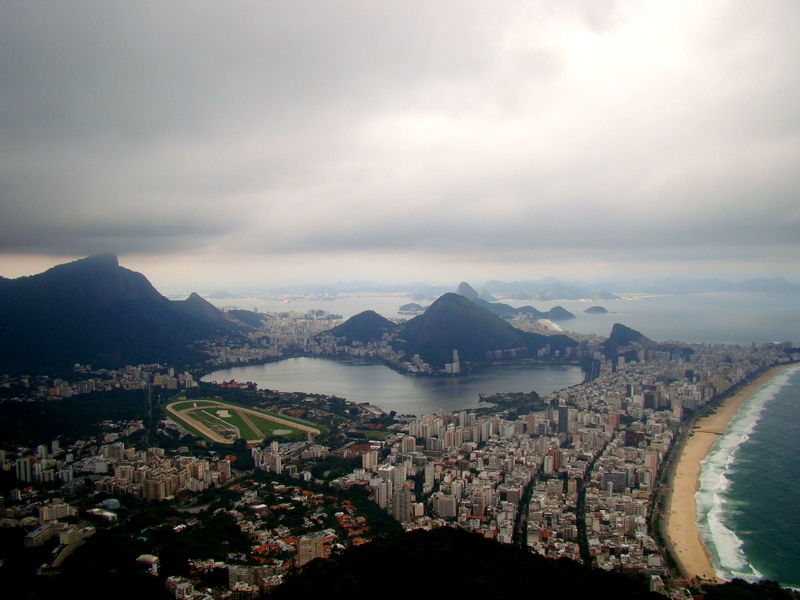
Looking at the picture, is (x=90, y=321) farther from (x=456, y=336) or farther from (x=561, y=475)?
(x=561, y=475)

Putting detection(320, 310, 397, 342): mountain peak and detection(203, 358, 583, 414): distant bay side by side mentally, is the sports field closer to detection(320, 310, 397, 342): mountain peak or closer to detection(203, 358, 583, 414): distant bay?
detection(203, 358, 583, 414): distant bay

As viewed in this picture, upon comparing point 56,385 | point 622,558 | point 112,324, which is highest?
point 112,324

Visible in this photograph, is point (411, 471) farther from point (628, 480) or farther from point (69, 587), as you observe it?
point (69, 587)

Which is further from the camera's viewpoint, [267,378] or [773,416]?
[267,378]

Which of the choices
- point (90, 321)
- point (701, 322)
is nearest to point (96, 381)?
point (90, 321)

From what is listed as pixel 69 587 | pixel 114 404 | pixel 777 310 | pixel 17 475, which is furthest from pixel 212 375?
pixel 777 310

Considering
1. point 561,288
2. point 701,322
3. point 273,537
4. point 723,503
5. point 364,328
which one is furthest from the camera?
point 561,288
